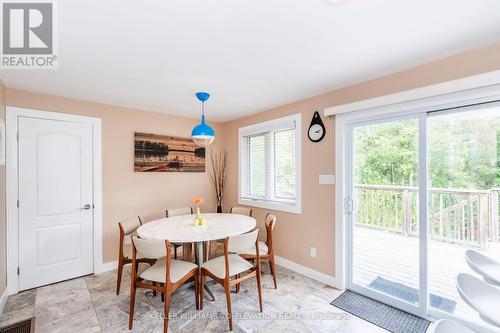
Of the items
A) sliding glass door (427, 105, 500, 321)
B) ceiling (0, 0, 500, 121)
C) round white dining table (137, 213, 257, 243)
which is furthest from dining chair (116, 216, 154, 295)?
sliding glass door (427, 105, 500, 321)

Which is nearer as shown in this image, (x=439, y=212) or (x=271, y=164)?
(x=439, y=212)

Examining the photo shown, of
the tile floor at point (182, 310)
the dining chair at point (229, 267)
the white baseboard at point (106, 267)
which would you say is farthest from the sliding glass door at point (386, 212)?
the white baseboard at point (106, 267)

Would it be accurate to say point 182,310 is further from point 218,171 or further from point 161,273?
point 218,171

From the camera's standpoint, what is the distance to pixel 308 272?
119 inches

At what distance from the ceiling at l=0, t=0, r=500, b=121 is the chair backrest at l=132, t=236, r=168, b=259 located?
157 centimetres

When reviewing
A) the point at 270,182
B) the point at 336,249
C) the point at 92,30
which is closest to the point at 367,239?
the point at 336,249

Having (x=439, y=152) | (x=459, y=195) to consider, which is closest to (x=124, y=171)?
(x=439, y=152)

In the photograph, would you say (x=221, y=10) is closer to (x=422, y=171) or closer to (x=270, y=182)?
(x=422, y=171)

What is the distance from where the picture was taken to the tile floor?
2053 millimetres

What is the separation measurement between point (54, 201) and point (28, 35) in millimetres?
2045

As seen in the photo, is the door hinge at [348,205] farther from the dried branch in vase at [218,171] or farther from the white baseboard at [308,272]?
the dried branch in vase at [218,171]

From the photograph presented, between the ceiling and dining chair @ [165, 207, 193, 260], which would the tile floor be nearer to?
dining chair @ [165, 207, 193, 260]

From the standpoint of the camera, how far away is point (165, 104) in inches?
131

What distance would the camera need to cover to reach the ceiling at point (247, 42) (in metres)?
1.39
